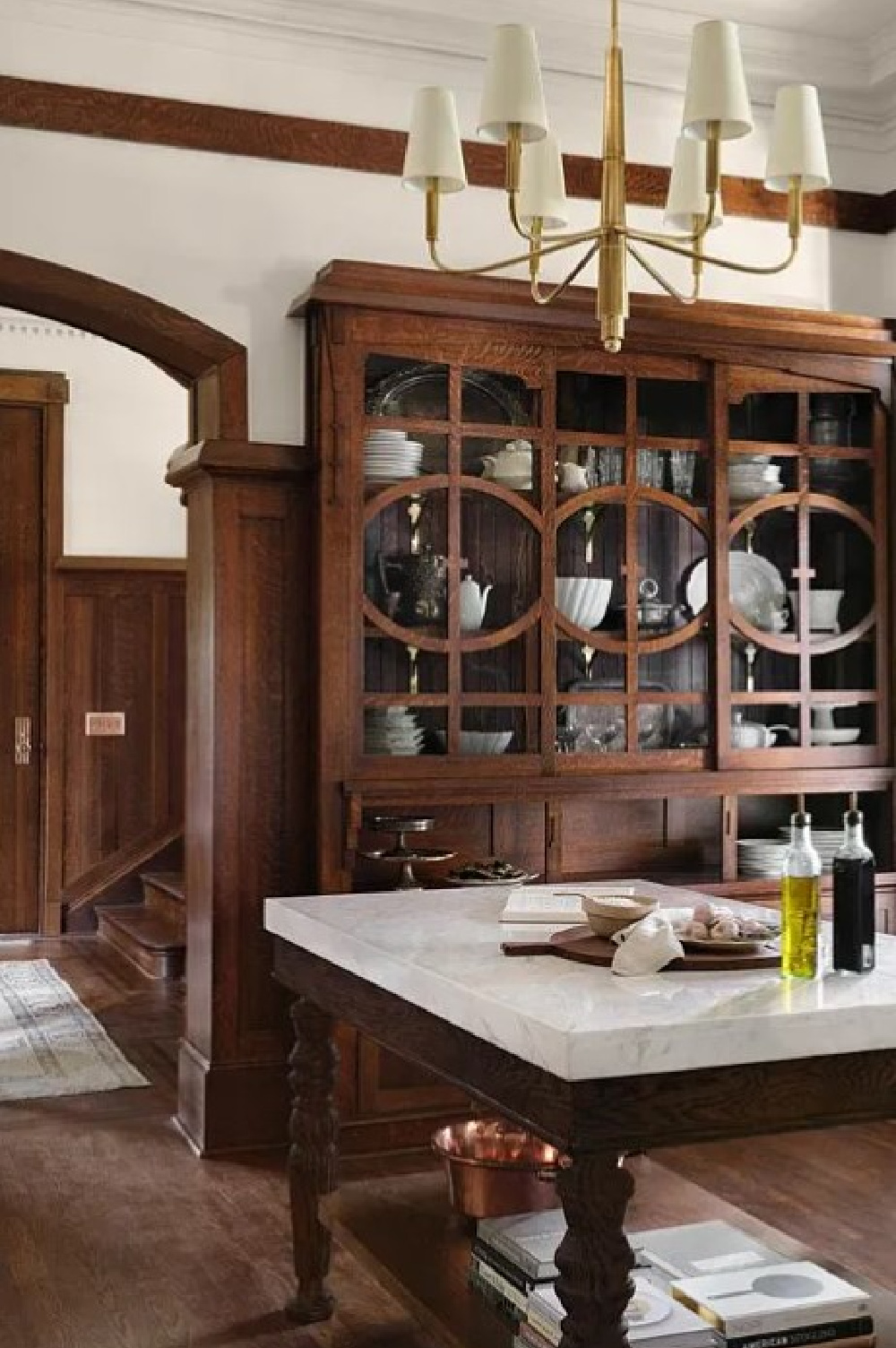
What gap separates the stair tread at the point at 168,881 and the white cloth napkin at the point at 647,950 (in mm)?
5155

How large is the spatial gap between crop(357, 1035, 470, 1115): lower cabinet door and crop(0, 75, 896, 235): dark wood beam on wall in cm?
253

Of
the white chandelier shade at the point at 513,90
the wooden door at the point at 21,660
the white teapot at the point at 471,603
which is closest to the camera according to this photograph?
the white chandelier shade at the point at 513,90

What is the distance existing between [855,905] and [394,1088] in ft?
7.93

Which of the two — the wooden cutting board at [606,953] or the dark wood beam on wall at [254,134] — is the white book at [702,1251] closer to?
the wooden cutting board at [606,953]

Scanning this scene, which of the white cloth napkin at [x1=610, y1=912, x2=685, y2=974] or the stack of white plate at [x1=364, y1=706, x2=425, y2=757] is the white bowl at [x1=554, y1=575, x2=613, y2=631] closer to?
the stack of white plate at [x1=364, y1=706, x2=425, y2=757]

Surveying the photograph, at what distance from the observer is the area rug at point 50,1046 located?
17.3 ft

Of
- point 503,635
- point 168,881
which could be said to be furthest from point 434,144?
point 168,881

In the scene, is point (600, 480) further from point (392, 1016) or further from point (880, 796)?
point (392, 1016)

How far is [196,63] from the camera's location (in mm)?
4555

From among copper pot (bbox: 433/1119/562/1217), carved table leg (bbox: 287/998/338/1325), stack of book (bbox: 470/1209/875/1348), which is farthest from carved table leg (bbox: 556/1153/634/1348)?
copper pot (bbox: 433/1119/562/1217)

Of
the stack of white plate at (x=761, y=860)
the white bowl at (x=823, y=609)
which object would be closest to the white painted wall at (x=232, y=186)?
the white bowl at (x=823, y=609)

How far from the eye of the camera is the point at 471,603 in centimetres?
471

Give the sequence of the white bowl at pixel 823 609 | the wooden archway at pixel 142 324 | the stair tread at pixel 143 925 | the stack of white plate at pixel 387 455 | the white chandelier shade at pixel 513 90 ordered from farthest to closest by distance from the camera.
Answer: the stair tread at pixel 143 925 < the white bowl at pixel 823 609 < the stack of white plate at pixel 387 455 < the wooden archway at pixel 142 324 < the white chandelier shade at pixel 513 90

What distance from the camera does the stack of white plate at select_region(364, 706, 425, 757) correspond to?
460 centimetres
